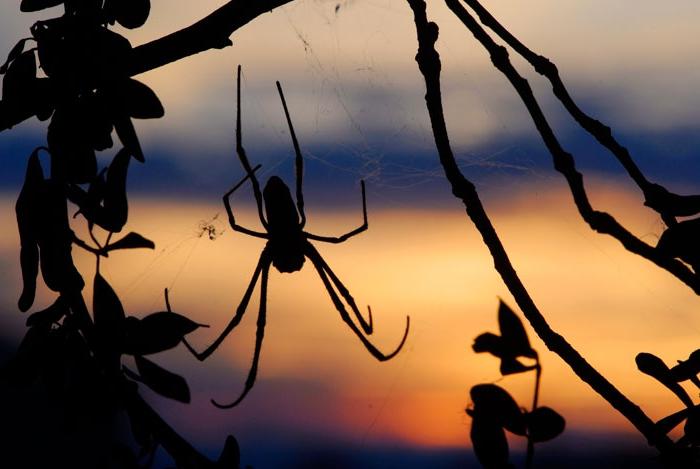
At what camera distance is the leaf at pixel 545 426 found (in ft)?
6.35

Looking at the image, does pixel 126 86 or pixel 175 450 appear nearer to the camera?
pixel 175 450

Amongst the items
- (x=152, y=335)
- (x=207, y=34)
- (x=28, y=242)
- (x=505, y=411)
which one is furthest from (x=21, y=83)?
(x=505, y=411)

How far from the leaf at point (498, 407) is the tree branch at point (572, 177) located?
415 mm

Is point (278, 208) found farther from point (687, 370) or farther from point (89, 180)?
point (687, 370)

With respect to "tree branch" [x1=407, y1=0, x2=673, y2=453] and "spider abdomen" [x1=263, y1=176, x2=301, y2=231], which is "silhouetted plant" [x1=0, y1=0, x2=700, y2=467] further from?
"spider abdomen" [x1=263, y1=176, x2=301, y2=231]

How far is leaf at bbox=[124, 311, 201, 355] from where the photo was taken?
2.28 meters

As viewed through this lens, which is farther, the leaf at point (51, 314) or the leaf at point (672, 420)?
the leaf at point (51, 314)

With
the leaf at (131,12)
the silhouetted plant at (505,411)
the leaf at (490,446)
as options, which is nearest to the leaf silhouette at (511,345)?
the silhouetted plant at (505,411)

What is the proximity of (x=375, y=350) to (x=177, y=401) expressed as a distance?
154 cm

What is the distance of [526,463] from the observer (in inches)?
74.6

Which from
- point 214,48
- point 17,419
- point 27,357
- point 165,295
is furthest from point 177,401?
point 17,419

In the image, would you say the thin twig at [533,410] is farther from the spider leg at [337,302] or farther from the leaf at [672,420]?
the spider leg at [337,302]

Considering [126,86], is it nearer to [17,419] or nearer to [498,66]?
[498,66]

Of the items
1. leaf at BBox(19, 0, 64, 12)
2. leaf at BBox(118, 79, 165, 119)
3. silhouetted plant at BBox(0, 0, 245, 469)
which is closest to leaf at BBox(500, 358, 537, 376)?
silhouetted plant at BBox(0, 0, 245, 469)
